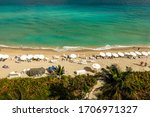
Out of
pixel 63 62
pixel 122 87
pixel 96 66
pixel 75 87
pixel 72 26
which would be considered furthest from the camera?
pixel 72 26

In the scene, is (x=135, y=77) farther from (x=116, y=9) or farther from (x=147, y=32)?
(x=116, y=9)

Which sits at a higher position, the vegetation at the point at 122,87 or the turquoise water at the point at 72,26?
the turquoise water at the point at 72,26

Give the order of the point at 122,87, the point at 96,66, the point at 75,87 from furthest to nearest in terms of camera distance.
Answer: the point at 96,66 < the point at 75,87 < the point at 122,87

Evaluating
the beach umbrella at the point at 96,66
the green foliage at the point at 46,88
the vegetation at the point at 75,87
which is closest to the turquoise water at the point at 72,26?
the beach umbrella at the point at 96,66

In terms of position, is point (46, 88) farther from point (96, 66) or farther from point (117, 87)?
point (96, 66)

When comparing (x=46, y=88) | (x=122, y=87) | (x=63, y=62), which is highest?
(x=122, y=87)

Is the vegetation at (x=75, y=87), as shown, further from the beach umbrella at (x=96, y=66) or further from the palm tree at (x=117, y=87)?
the beach umbrella at (x=96, y=66)

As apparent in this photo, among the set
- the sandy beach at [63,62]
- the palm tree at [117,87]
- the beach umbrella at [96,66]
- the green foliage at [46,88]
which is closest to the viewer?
the green foliage at [46,88]

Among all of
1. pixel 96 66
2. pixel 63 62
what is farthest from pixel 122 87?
pixel 63 62
